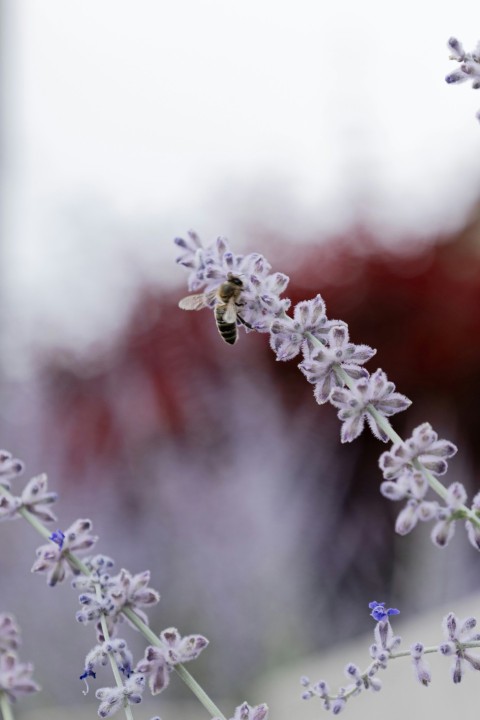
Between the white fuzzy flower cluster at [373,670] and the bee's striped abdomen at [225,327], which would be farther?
the bee's striped abdomen at [225,327]

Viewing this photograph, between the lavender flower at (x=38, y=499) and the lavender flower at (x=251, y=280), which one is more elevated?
the lavender flower at (x=251, y=280)

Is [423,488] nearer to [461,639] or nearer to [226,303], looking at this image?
[461,639]

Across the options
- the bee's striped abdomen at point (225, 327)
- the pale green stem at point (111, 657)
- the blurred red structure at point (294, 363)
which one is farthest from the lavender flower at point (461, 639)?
the blurred red structure at point (294, 363)

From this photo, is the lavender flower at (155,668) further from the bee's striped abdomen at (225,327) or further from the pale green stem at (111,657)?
the bee's striped abdomen at (225,327)

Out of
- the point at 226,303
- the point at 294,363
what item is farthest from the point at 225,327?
the point at 294,363

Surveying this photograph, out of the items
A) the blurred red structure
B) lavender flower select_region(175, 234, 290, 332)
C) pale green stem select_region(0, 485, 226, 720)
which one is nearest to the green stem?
pale green stem select_region(0, 485, 226, 720)

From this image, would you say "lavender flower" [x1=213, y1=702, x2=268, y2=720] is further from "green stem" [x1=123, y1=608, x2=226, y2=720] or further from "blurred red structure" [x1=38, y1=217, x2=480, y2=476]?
"blurred red structure" [x1=38, y1=217, x2=480, y2=476]

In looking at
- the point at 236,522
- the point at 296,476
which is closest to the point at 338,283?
the point at 296,476
